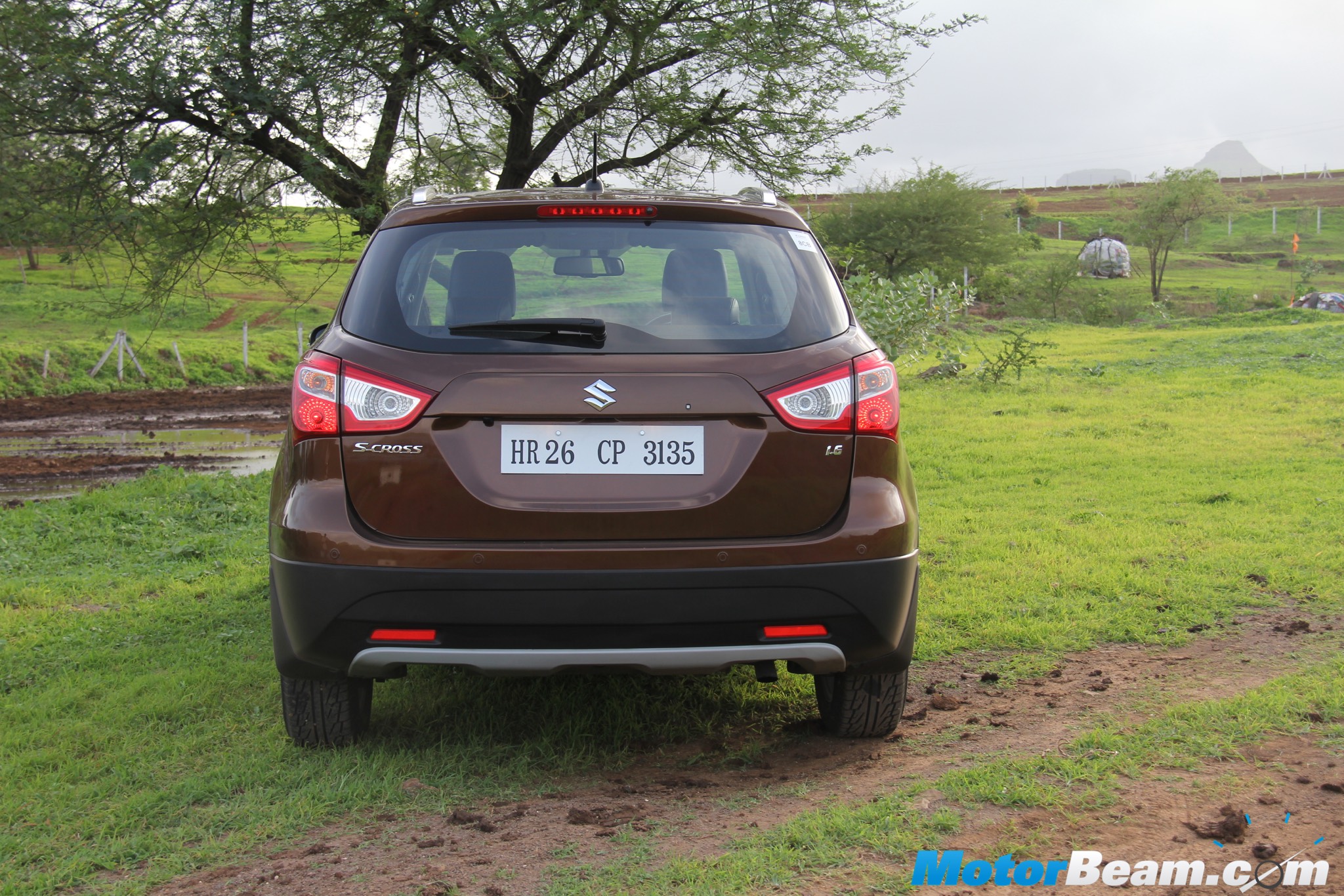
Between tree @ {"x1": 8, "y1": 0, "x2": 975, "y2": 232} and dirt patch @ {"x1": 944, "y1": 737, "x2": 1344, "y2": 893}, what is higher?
tree @ {"x1": 8, "y1": 0, "x2": 975, "y2": 232}

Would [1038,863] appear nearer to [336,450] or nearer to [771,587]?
[771,587]

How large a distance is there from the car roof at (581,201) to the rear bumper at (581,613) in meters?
1.09

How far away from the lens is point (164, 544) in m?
7.88

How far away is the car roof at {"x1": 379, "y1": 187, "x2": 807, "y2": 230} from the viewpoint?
3504 millimetres

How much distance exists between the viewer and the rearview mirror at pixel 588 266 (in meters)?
3.49

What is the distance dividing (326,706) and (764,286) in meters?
1.87

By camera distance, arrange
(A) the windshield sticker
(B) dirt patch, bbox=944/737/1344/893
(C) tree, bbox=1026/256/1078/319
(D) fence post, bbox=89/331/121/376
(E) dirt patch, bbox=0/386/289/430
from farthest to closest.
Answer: (C) tree, bbox=1026/256/1078/319
(D) fence post, bbox=89/331/121/376
(E) dirt patch, bbox=0/386/289/430
(A) the windshield sticker
(B) dirt patch, bbox=944/737/1344/893

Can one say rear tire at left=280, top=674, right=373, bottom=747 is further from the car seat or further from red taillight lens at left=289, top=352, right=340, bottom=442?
the car seat

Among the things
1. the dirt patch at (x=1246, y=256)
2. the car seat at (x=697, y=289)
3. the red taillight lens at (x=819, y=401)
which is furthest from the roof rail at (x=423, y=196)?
the dirt patch at (x=1246, y=256)

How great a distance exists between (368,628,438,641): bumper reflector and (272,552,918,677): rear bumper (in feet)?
0.06

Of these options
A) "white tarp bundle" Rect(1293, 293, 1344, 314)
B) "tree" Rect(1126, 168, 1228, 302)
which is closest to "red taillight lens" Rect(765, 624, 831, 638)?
"white tarp bundle" Rect(1293, 293, 1344, 314)

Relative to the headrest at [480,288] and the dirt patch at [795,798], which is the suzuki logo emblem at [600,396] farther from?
the dirt patch at [795,798]

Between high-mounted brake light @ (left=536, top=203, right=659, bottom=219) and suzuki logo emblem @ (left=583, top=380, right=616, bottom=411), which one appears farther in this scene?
high-mounted brake light @ (left=536, top=203, right=659, bottom=219)

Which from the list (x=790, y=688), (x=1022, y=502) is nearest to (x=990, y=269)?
(x=1022, y=502)
